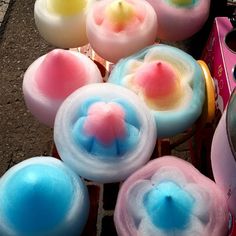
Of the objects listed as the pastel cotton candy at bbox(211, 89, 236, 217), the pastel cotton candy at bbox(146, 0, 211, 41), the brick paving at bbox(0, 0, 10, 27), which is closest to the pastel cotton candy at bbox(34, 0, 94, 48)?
the pastel cotton candy at bbox(146, 0, 211, 41)

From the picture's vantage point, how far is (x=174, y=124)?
1.13 meters

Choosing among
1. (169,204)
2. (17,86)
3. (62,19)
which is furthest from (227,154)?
(17,86)

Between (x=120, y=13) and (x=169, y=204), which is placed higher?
(x=120, y=13)

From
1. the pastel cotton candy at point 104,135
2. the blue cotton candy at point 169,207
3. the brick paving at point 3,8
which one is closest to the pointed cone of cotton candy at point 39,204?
the pastel cotton candy at point 104,135

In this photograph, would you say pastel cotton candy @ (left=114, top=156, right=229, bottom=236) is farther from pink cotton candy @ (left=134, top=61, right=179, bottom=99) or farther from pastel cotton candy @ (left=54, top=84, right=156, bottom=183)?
pink cotton candy @ (left=134, top=61, right=179, bottom=99)

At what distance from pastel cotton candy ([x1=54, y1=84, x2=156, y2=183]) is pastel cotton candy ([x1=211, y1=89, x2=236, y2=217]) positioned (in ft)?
0.55

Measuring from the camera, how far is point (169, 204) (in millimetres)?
928

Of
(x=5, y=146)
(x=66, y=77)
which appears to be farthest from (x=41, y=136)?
(x=66, y=77)

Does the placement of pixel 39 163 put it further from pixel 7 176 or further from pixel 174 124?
pixel 174 124

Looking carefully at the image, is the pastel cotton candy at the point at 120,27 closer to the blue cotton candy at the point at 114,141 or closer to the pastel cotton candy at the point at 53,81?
the pastel cotton candy at the point at 53,81

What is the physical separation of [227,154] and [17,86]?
1.27 metres

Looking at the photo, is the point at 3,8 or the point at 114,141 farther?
the point at 3,8

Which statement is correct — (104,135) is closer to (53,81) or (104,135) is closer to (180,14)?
(53,81)

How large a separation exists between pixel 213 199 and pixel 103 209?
0.58 metres
